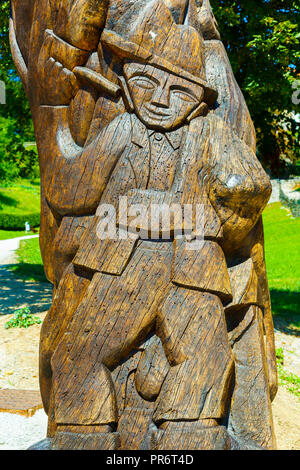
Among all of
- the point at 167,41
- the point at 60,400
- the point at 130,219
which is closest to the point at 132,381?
the point at 60,400

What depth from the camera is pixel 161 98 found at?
2420 mm

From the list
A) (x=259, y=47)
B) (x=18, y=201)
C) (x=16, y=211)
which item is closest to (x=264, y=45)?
(x=259, y=47)

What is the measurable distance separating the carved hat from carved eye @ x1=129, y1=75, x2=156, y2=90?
80mm

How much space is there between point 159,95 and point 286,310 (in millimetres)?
6855

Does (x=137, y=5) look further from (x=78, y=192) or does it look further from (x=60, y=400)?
(x=60, y=400)

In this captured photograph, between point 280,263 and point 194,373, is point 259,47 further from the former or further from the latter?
point 280,263

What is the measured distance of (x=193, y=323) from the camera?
7.64 feet

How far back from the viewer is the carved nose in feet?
7.94

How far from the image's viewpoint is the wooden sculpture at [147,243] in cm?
229

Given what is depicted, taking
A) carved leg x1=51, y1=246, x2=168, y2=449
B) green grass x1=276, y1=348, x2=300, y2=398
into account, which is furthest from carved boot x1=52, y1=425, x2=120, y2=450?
green grass x1=276, y1=348, x2=300, y2=398

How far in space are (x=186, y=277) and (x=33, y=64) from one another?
4.79ft

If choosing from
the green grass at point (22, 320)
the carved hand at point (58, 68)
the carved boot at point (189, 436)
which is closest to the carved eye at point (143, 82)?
the carved hand at point (58, 68)

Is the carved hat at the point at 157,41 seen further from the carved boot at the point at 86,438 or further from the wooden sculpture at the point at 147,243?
the carved boot at the point at 86,438

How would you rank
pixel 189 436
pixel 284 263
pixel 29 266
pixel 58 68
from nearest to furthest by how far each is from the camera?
pixel 189 436 < pixel 58 68 < pixel 29 266 < pixel 284 263
